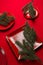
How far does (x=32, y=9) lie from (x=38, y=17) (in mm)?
77

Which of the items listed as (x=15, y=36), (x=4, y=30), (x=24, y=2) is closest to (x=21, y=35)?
(x=15, y=36)

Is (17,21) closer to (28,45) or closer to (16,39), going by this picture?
(16,39)

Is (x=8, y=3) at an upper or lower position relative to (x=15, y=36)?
upper

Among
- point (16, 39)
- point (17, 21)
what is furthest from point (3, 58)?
point (17, 21)

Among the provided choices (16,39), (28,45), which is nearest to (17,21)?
(16,39)

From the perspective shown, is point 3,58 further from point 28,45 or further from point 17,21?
point 17,21

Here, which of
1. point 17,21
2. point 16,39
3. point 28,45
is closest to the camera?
point 28,45

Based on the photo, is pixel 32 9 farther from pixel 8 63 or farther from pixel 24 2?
pixel 8 63

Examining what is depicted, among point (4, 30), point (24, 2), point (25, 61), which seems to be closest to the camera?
point (25, 61)

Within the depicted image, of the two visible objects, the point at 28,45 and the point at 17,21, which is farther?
the point at 17,21

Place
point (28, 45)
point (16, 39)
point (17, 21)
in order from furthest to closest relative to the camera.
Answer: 1. point (17, 21)
2. point (16, 39)
3. point (28, 45)

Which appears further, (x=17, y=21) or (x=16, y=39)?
(x=17, y=21)

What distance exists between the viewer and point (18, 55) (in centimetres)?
91

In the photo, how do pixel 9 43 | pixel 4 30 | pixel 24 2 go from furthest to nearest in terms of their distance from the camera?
pixel 24 2 < pixel 4 30 < pixel 9 43
